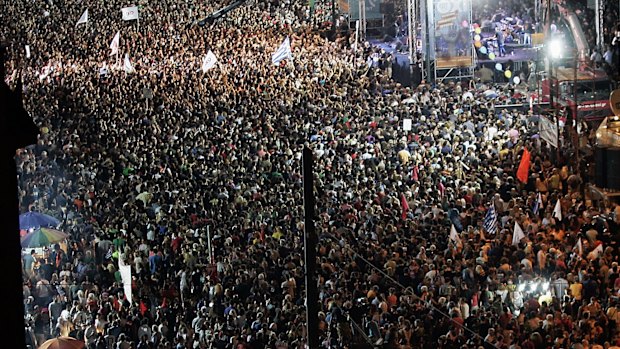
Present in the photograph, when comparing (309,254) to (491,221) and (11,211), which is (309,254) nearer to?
(11,211)

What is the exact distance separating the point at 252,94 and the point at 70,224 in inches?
419

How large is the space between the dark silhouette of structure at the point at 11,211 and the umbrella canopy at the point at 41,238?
421 inches

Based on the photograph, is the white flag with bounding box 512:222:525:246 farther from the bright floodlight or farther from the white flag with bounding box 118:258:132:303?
the bright floodlight

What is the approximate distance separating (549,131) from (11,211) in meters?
16.9

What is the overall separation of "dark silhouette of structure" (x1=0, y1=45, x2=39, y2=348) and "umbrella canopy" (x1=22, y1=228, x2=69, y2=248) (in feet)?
35.1

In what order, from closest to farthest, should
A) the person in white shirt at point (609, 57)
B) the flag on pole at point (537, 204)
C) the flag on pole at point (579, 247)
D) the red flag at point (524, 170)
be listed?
the flag on pole at point (579, 247), the flag on pole at point (537, 204), the red flag at point (524, 170), the person in white shirt at point (609, 57)

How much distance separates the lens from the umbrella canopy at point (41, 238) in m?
14.4

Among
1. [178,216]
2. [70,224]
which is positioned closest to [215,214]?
[178,216]

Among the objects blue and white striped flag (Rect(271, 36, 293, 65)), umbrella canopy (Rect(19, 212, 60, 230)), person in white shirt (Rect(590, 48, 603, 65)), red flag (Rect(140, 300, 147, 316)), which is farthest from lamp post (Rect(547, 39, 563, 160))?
red flag (Rect(140, 300, 147, 316))

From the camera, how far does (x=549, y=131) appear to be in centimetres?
1988

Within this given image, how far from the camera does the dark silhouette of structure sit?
3869 mm

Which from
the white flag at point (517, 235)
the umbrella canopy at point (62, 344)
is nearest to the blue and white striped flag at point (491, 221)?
the white flag at point (517, 235)

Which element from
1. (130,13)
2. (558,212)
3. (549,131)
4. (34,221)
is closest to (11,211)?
(34,221)

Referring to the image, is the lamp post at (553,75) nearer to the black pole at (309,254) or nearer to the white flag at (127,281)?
the white flag at (127,281)
